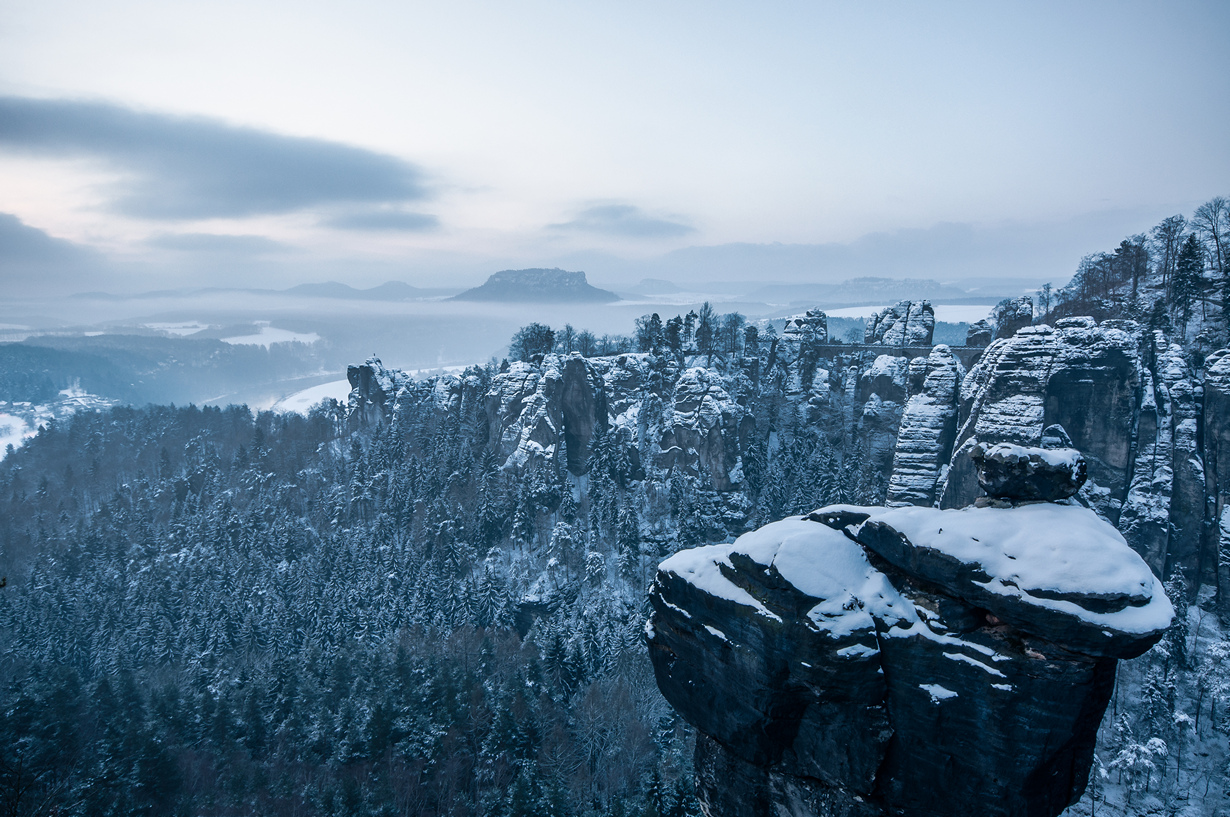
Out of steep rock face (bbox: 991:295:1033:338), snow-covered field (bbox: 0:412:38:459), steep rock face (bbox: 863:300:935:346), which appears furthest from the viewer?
snow-covered field (bbox: 0:412:38:459)

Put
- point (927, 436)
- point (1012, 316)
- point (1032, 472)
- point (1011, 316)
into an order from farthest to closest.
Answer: point (1011, 316), point (1012, 316), point (927, 436), point (1032, 472)

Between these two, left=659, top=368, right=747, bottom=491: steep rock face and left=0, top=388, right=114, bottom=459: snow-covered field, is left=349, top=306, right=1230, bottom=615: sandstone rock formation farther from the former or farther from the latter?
left=0, top=388, right=114, bottom=459: snow-covered field

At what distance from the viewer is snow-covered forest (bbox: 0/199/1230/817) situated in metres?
33.2

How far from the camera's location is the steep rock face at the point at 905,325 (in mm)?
72875

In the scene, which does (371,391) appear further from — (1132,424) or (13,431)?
(13,431)

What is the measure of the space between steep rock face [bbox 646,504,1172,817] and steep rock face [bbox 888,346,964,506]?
134 ft

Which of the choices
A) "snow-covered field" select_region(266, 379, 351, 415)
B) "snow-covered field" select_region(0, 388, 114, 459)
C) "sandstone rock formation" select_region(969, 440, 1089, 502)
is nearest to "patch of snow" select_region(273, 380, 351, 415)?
"snow-covered field" select_region(266, 379, 351, 415)

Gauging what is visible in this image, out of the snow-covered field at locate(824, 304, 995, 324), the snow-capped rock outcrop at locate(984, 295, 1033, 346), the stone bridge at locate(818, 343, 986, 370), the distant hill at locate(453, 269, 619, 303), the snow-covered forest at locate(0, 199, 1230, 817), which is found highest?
the distant hill at locate(453, 269, 619, 303)

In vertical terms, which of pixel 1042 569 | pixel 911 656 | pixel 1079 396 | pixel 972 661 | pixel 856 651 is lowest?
pixel 911 656

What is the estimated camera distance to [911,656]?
11711mm

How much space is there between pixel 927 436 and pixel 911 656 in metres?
45.1

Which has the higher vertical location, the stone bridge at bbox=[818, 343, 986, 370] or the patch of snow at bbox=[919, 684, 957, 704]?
the stone bridge at bbox=[818, 343, 986, 370]

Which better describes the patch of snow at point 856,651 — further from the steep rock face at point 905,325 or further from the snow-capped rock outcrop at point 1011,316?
the steep rock face at point 905,325

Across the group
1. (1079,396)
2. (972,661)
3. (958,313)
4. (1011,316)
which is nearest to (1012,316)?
(1011,316)
